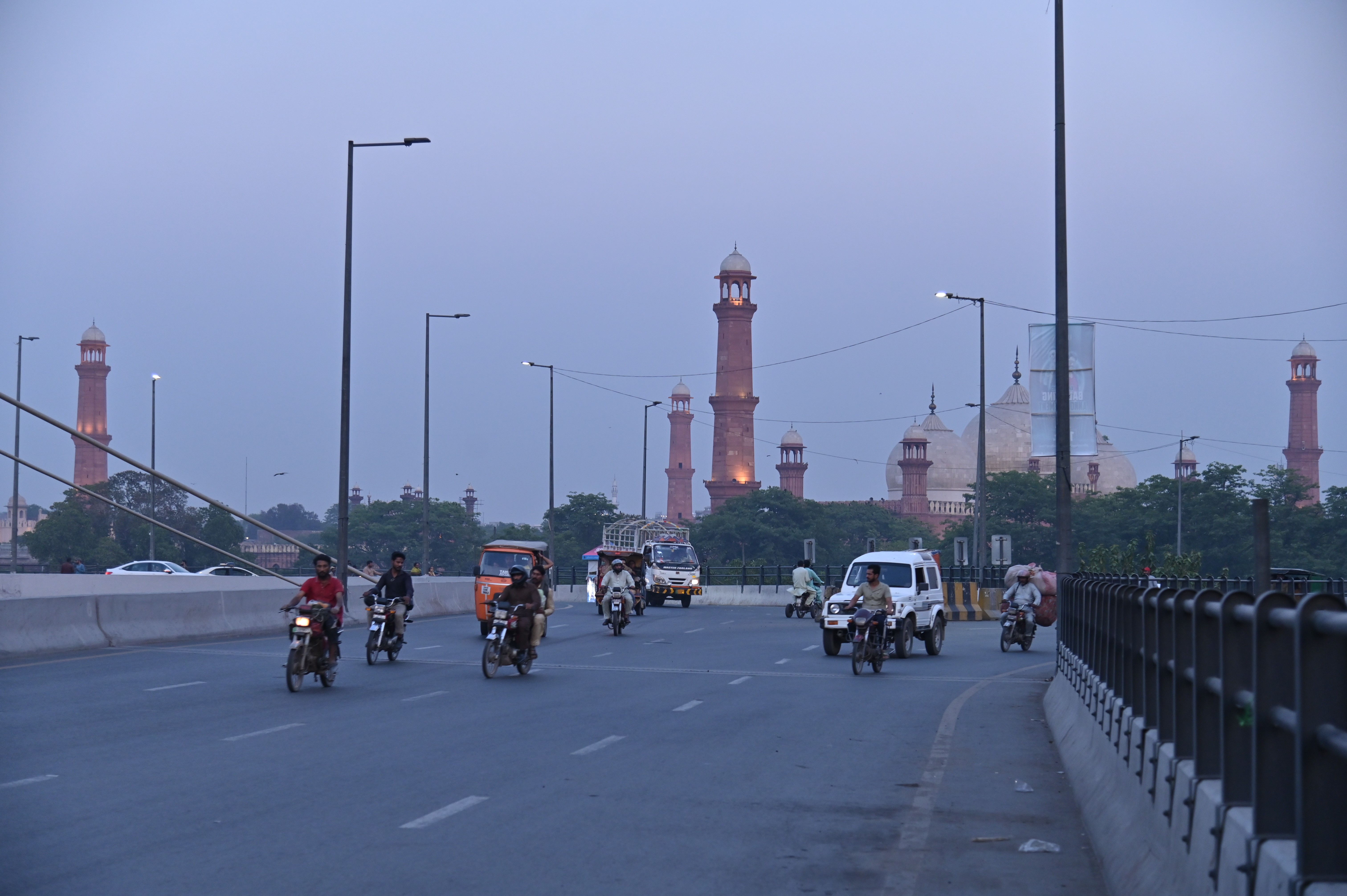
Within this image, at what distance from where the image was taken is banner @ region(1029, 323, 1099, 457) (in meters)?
22.9

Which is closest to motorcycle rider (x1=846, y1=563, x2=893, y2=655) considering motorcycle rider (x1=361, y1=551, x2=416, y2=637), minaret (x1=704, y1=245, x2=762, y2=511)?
motorcycle rider (x1=361, y1=551, x2=416, y2=637)

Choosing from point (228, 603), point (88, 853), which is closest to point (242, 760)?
point (88, 853)

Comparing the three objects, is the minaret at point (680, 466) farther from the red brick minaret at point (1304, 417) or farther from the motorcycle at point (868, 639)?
the motorcycle at point (868, 639)

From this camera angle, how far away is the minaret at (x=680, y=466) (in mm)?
138375

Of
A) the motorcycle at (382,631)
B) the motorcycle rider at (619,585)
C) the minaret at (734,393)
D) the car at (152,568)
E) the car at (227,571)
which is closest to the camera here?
the motorcycle at (382,631)

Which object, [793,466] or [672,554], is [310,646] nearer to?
[672,554]

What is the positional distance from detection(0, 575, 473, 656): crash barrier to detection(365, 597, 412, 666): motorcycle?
4.82 meters

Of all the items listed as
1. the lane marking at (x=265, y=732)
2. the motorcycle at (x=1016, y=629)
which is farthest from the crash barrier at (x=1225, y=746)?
the motorcycle at (x=1016, y=629)

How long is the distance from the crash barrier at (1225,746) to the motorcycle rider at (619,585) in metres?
22.1

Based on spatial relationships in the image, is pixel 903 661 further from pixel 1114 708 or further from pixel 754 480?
pixel 754 480

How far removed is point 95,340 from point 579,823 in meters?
119

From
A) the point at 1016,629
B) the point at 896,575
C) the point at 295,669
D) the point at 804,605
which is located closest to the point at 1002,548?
the point at 804,605

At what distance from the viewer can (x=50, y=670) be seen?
1903cm

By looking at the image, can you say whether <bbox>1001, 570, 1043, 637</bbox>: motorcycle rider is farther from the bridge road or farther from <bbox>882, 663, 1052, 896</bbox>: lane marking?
<bbox>882, 663, 1052, 896</bbox>: lane marking
